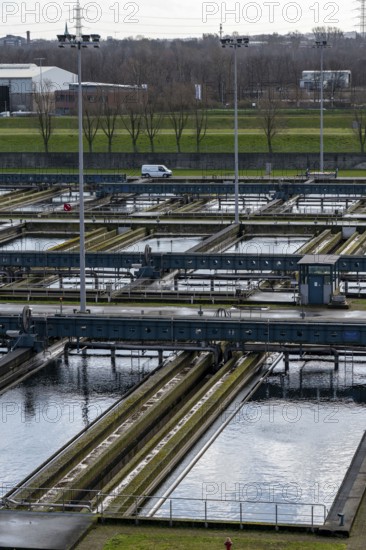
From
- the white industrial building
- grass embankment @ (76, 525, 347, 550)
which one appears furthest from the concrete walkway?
the white industrial building

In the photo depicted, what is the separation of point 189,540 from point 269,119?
3991 inches

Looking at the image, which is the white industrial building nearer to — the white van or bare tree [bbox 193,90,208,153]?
bare tree [bbox 193,90,208,153]

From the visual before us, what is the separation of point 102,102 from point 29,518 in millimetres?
119636

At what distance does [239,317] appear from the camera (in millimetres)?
52969

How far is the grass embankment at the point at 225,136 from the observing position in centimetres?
13275

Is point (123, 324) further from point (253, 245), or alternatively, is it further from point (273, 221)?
point (273, 221)

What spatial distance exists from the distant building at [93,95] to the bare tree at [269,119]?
761 inches

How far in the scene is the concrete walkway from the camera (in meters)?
30.0

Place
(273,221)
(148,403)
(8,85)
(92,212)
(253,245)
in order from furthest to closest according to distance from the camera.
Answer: (8,85) → (92,212) → (273,221) → (253,245) → (148,403)

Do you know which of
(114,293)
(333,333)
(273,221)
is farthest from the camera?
(273,221)

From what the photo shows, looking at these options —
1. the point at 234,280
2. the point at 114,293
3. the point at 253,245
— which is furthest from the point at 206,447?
the point at 253,245

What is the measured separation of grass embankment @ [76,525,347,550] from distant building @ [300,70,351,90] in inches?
5333

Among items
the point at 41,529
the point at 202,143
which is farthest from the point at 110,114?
the point at 41,529

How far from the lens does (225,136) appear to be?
137 m
